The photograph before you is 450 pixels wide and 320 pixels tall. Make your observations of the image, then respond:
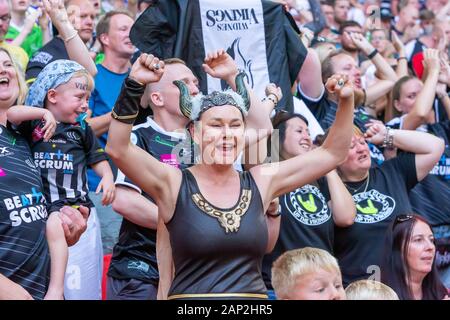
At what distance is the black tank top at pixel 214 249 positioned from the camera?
439 centimetres

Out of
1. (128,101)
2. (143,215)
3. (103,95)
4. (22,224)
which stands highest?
(128,101)

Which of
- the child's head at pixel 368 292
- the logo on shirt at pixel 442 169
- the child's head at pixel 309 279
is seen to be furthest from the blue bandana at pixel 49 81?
the logo on shirt at pixel 442 169

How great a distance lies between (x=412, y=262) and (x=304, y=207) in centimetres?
78

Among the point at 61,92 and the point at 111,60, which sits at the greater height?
the point at 61,92

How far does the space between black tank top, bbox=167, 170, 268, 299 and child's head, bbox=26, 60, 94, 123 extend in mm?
1587

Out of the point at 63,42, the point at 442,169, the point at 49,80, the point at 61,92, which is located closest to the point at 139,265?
the point at 61,92

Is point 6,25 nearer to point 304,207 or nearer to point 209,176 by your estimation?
point 304,207

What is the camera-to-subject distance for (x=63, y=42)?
7180mm

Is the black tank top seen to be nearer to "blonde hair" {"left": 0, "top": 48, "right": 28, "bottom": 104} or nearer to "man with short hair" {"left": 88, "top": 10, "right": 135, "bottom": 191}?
"blonde hair" {"left": 0, "top": 48, "right": 28, "bottom": 104}

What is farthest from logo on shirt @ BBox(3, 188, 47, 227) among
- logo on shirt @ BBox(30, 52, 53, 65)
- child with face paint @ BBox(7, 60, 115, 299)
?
logo on shirt @ BBox(30, 52, 53, 65)

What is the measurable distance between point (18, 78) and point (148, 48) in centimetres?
126

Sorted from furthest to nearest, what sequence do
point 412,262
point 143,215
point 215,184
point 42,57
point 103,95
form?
point 103,95 < point 42,57 < point 412,262 < point 143,215 < point 215,184

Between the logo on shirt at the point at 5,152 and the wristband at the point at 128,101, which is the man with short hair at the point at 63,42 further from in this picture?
the wristband at the point at 128,101

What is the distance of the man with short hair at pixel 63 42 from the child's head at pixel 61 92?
0.78 m
